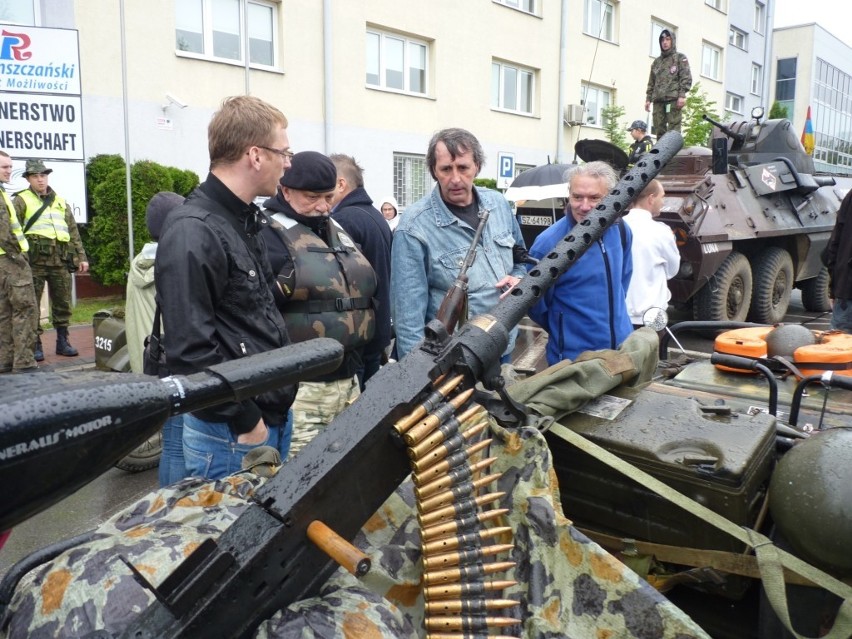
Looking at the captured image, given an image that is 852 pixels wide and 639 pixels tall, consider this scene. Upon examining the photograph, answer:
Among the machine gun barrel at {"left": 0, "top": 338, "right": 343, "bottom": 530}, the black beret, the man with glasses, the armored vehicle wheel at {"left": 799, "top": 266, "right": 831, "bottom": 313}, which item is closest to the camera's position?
the machine gun barrel at {"left": 0, "top": 338, "right": 343, "bottom": 530}

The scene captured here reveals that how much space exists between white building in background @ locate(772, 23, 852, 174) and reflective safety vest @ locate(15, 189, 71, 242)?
34.6 meters

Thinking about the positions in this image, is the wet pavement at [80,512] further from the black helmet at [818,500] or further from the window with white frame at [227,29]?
the window with white frame at [227,29]

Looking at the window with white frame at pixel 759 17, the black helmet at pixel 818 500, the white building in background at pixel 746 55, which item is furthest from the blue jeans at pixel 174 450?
the window with white frame at pixel 759 17

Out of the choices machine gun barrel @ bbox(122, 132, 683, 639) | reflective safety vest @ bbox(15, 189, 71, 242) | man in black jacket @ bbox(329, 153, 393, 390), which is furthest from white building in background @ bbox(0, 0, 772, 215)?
machine gun barrel @ bbox(122, 132, 683, 639)

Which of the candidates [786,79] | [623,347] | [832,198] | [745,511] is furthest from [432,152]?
[786,79]

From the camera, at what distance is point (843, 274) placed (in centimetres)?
521

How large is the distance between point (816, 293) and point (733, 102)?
20.0 metres

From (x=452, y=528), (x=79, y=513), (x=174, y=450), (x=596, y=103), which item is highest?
(x=596, y=103)

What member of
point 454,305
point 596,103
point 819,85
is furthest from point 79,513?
point 819,85

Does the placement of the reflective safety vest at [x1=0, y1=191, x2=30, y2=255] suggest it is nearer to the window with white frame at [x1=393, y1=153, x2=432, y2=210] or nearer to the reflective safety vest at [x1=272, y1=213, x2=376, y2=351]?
the reflective safety vest at [x1=272, y1=213, x2=376, y2=351]

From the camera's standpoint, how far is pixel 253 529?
1.15m

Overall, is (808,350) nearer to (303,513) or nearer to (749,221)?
(303,513)

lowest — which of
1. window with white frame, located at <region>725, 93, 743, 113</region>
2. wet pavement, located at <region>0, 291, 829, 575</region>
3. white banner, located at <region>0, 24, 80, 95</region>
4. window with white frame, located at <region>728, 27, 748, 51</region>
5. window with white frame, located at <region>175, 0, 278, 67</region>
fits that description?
wet pavement, located at <region>0, 291, 829, 575</region>

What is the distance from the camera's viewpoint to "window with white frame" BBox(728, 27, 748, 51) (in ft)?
86.7
